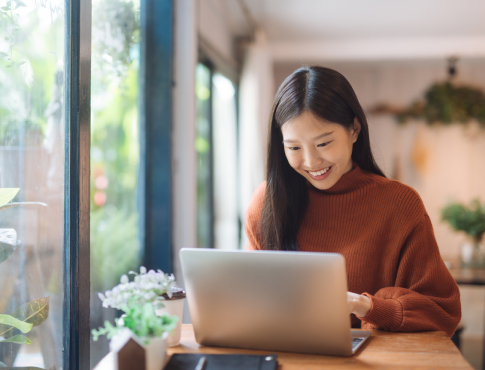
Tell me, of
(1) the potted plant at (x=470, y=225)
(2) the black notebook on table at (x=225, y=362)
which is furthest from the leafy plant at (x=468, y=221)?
(2) the black notebook on table at (x=225, y=362)

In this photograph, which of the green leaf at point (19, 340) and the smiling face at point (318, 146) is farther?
the smiling face at point (318, 146)

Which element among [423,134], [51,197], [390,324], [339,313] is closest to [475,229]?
[423,134]

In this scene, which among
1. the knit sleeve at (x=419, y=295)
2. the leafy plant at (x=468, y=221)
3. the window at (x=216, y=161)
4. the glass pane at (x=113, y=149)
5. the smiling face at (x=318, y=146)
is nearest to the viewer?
the knit sleeve at (x=419, y=295)

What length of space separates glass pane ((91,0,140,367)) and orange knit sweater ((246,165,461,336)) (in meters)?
0.68

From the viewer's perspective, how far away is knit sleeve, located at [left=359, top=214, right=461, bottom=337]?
1.05m

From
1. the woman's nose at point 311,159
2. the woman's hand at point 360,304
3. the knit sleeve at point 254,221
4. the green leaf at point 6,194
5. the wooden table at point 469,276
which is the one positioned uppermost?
the woman's nose at point 311,159

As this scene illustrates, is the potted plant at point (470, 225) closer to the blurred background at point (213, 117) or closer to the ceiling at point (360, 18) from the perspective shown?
the blurred background at point (213, 117)

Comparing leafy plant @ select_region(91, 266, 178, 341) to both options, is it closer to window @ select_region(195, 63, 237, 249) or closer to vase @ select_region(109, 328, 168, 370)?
vase @ select_region(109, 328, 168, 370)

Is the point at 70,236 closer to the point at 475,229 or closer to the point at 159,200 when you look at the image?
the point at 159,200

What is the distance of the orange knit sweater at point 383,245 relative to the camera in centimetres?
108

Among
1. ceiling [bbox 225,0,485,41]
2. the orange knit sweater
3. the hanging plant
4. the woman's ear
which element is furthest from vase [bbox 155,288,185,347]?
the hanging plant

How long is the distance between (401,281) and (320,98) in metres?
0.53

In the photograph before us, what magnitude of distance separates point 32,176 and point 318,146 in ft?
2.36

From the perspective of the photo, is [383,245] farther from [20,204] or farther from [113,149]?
[113,149]
